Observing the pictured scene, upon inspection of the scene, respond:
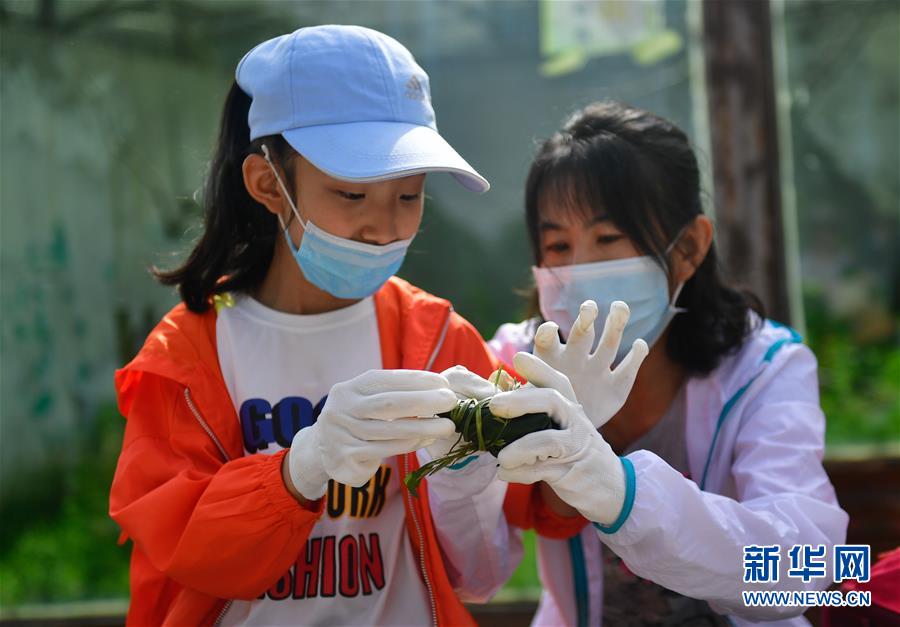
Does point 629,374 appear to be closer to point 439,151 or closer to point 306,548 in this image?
point 439,151

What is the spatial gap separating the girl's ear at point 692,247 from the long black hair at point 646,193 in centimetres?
3

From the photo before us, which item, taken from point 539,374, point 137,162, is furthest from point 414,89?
point 137,162

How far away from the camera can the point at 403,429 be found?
1.76m

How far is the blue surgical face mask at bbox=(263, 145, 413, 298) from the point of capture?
2113 mm

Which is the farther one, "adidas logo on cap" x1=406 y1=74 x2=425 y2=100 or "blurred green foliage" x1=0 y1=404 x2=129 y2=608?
"blurred green foliage" x1=0 y1=404 x2=129 y2=608

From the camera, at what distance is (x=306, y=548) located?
215 cm

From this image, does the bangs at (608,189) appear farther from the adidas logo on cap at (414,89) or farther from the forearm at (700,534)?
the forearm at (700,534)

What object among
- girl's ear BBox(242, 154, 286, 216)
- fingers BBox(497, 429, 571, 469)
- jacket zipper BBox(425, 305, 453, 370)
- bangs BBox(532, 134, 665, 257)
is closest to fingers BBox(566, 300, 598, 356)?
fingers BBox(497, 429, 571, 469)

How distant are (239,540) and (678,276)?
1292mm

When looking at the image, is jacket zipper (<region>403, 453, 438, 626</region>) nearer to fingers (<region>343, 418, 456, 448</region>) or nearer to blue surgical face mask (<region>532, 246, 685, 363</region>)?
fingers (<region>343, 418, 456, 448</region>)

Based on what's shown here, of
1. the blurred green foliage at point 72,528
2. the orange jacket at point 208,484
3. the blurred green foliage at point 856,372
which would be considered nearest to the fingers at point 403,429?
the orange jacket at point 208,484

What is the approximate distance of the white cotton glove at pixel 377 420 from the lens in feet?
5.71
